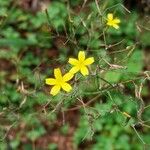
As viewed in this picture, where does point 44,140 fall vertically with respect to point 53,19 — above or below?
below

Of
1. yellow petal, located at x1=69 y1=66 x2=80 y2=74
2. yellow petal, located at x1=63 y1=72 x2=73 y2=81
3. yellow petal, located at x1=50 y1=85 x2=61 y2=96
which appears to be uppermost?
yellow petal, located at x1=69 y1=66 x2=80 y2=74

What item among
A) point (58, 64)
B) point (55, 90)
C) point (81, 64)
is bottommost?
point (55, 90)

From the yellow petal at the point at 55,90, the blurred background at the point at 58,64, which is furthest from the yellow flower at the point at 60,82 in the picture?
the blurred background at the point at 58,64

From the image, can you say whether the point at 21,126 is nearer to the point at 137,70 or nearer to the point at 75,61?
the point at 137,70

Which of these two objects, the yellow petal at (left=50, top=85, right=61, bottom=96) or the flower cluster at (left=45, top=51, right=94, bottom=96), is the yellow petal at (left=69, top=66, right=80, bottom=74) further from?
the yellow petal at (left=50, top=85, right=61, bottom=96)

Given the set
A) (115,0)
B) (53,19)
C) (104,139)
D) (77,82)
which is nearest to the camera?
(77,82)

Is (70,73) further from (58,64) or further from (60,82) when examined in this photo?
(58,64)

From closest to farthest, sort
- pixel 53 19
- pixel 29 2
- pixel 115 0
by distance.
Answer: pixel 115 0
pixel 53 19
pixel 29 2

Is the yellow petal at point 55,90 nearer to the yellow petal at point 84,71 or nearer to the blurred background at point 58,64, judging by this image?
the yellow petal at point 84,71

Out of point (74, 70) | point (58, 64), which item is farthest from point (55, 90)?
point (58, 64)

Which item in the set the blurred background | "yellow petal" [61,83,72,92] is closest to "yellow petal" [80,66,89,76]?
"yellow petal" [61,83,72,92]

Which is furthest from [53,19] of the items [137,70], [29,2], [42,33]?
[137,70]
